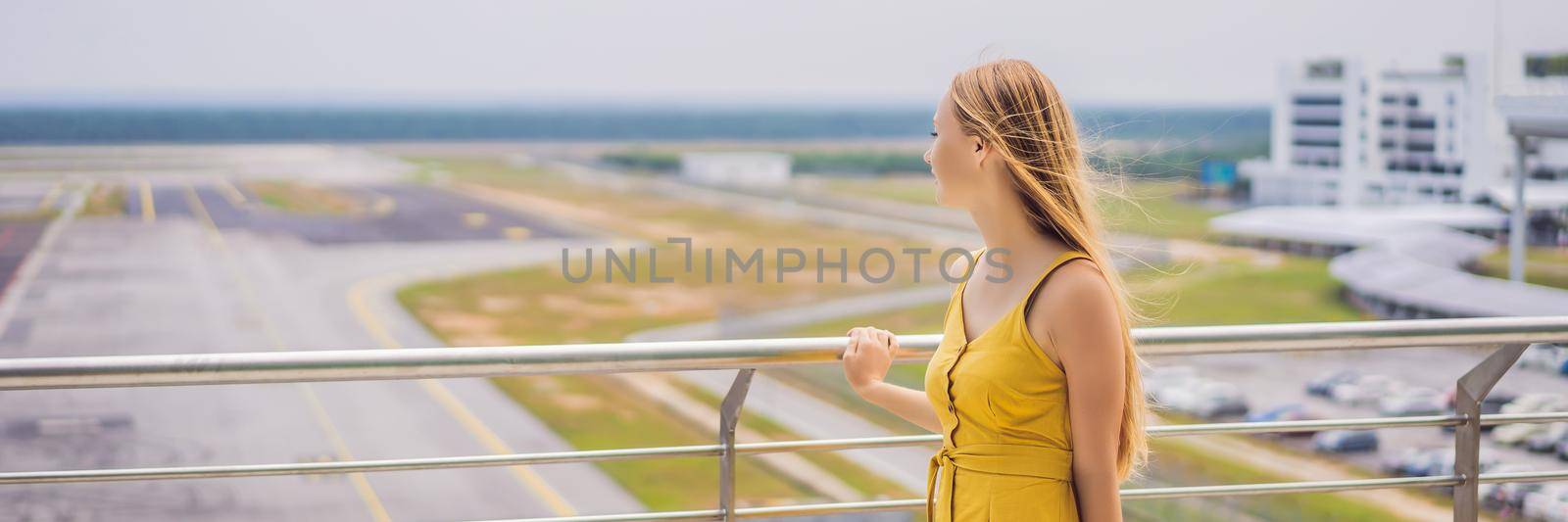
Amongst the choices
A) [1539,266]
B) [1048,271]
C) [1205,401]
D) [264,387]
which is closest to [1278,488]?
[1048,271]

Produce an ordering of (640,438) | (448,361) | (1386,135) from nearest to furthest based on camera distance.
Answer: (448,361) < (640,438) < (1386,135)

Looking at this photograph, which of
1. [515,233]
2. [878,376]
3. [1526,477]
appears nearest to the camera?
[878,376]

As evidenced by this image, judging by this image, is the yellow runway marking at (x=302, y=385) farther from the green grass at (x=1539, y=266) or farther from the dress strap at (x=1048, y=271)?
the green grass at (x=1539, y=266)

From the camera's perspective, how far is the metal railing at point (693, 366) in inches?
45.3

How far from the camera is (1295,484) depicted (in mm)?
1370

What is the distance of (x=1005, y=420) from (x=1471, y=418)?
3.01 feet

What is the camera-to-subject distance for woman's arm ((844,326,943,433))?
1.07 metres

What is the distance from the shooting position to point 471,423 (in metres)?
16.8

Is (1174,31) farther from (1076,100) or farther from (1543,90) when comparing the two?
(1076,100)

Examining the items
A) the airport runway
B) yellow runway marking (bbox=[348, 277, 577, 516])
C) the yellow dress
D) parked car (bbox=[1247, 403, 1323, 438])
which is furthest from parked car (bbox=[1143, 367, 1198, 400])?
the yellow dress

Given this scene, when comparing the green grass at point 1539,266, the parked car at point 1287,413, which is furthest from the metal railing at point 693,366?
the green grass at point 1539,266

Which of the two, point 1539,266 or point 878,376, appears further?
point 1539,266

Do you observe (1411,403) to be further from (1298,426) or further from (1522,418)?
(1298,426)

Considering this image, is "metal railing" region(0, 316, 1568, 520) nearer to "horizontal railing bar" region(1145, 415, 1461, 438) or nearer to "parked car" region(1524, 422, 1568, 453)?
"horizontal railing bar" region(1145, 415, 1461, 438)
